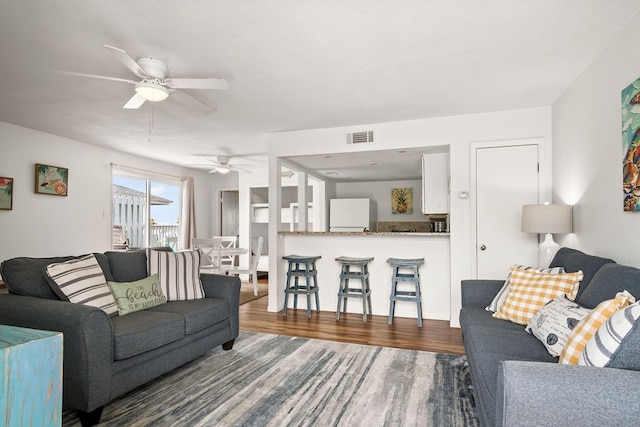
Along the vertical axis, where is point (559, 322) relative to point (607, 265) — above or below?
below

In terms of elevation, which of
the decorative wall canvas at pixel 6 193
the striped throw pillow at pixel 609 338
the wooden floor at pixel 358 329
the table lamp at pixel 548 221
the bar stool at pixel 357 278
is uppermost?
the decorative wall canvas at pixel 6 193

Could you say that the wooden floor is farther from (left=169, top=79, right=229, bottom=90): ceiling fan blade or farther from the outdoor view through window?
the outdoor view through window

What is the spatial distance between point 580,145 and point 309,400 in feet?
9.68

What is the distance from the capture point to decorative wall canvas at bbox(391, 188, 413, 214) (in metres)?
8.10


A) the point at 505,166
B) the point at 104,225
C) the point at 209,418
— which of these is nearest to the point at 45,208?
the point at 104,225

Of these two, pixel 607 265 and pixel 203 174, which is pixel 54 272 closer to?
pixel 607 265

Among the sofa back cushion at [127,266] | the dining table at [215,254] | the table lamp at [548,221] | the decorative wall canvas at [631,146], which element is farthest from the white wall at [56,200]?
the decorative wall canvas at [631,146]

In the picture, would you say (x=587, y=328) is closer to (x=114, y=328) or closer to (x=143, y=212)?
(x=114, y=328)

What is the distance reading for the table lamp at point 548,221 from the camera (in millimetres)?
3066

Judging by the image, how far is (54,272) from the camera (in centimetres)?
233

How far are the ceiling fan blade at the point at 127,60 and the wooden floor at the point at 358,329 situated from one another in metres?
2.66

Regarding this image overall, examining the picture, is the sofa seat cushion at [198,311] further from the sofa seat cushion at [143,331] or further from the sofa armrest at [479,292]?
the sofa armrest at [479,292]

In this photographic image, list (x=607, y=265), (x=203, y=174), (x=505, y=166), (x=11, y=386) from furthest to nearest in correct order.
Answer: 1. (x=203, y=174)
2. (x=505, y=166)
3. (x=607, y=265)
4. (x=11, y=386)

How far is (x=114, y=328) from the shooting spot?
87.1 inches
